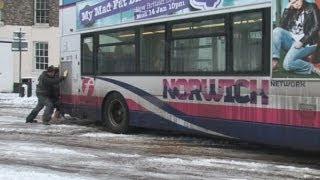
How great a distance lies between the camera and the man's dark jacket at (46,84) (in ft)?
52.5

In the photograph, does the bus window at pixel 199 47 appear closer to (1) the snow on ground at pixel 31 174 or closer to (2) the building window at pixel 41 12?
(1) the snow on ground at pixel 31 174

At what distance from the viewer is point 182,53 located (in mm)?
11875

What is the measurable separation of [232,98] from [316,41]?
195 centimetres

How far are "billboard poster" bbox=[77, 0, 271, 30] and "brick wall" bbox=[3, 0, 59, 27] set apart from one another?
22.6 metres

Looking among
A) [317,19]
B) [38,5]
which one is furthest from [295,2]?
[38,5]

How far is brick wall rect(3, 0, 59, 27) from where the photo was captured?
1443 inches

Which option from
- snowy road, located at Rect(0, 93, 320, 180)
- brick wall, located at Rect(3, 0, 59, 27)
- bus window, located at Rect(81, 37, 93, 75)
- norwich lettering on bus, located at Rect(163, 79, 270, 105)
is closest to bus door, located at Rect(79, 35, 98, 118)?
bus window, located at Rect(81, 37, 93, 75)

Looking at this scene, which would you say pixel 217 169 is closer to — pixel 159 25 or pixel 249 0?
pixel 249 0

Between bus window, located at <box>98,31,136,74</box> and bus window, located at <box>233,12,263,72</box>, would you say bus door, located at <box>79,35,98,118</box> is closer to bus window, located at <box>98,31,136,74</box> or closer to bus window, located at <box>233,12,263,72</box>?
bus window, located at <box>98,31,136,74</box>

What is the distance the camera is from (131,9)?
13.2 meters

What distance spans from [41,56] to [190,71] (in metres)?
27.2

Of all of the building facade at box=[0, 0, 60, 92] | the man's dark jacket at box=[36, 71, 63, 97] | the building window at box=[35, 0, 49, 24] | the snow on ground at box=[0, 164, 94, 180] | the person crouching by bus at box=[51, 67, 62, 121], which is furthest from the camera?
the building window at box=[35, 0, 49, 24]

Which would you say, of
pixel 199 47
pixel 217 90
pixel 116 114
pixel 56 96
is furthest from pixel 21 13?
pixel 217 90

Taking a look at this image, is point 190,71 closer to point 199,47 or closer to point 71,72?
point 199,47
